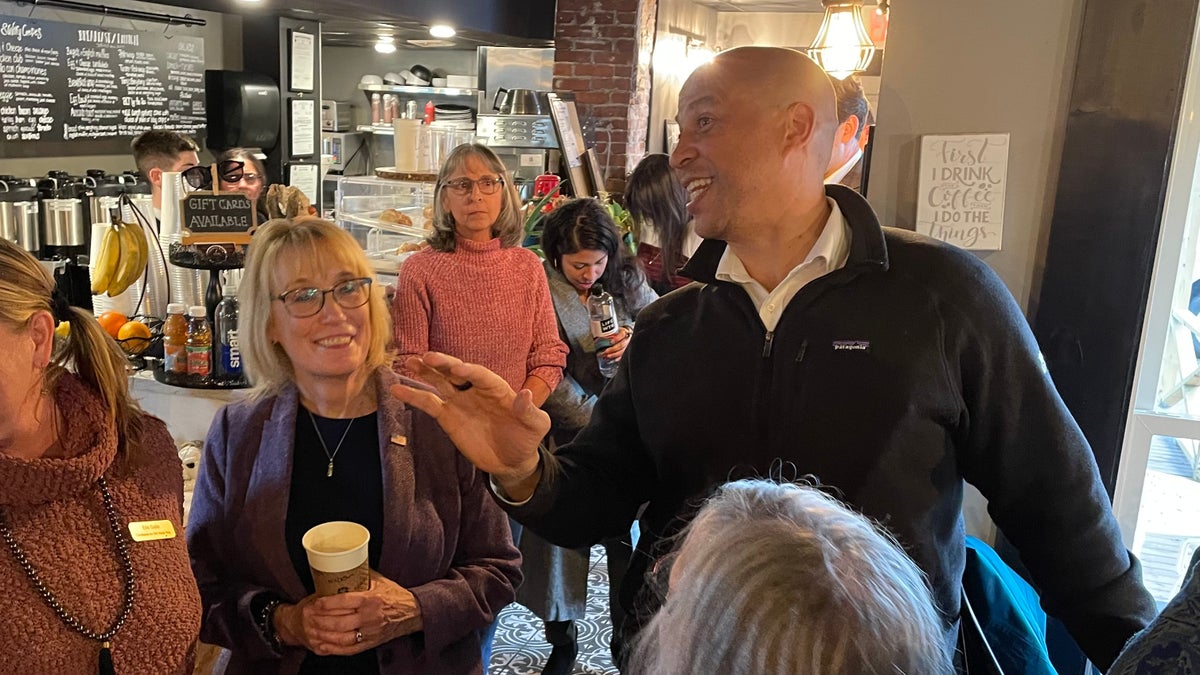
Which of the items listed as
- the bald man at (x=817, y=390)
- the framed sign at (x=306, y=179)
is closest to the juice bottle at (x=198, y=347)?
the bald man at (x=817, y=390)

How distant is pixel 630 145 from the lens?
245 inches

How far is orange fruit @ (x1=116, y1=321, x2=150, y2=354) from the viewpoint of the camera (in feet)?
9.23

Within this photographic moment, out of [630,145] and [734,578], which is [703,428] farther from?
[630,145]

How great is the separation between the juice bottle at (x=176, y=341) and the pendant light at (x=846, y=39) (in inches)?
123

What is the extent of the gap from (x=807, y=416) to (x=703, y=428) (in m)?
Result: 0.17

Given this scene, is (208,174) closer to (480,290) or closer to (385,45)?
(480,290)

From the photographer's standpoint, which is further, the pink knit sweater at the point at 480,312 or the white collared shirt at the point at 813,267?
the pink knit sweater at the point at 480,312

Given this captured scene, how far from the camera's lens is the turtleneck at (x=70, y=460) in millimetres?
1316

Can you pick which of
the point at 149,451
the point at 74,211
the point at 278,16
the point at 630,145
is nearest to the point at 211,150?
the point at 278,16

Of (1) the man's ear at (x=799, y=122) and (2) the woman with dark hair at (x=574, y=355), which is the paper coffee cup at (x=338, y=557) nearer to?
(1) the man's ear at (x=799, y=122)

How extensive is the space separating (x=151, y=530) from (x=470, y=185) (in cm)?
164

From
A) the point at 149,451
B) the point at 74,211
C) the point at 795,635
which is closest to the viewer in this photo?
the point at 795,635

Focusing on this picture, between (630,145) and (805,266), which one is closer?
(805,266)

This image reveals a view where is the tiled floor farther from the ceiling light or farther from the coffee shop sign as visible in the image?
the ceiling light
